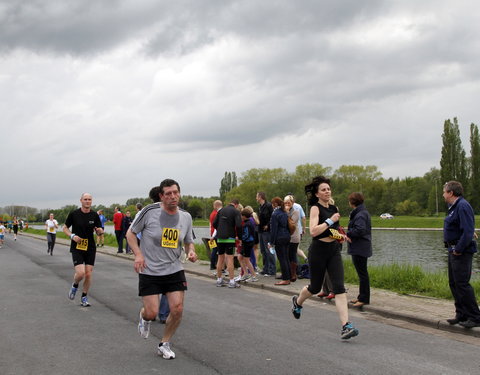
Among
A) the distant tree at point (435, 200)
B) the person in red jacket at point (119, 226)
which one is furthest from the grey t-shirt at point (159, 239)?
the distant tree at point (435, 200)

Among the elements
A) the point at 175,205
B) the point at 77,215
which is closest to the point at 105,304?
the point at 77,215

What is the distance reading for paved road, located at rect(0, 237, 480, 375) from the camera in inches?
202

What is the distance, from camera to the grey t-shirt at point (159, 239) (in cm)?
537

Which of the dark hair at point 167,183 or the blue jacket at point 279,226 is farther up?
the dark hair at point 167,183

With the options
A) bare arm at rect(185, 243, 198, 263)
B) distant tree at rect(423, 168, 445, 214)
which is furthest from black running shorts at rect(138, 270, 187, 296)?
distant tree at rect(423, 168, 445, 214)

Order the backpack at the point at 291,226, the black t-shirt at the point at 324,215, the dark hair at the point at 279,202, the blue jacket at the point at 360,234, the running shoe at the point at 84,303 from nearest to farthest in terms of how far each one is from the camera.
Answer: the black t-shirt at the point at 324,215
the blue jacket at the point at 360,234
the running shoe at the point at 84,303
the backpack at the point at 291,226
the dark hair at the point at 279,202

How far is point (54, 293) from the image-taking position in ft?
34.0

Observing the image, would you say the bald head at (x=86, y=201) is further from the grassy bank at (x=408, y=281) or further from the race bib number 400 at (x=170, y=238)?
the grassy bank at (x=408, y=281)

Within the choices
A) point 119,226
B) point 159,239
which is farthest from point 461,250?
point 119,226

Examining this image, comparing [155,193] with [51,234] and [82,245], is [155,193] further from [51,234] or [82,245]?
[51,234]

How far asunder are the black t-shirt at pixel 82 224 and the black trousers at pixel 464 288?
5.88 metres

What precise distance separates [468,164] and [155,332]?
74.3 meters

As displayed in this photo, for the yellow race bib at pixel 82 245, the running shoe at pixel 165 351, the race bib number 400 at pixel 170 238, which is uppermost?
the race bib number 400 at pixel 170 238

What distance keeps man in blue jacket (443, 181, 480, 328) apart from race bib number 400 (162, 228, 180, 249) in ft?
12.5
